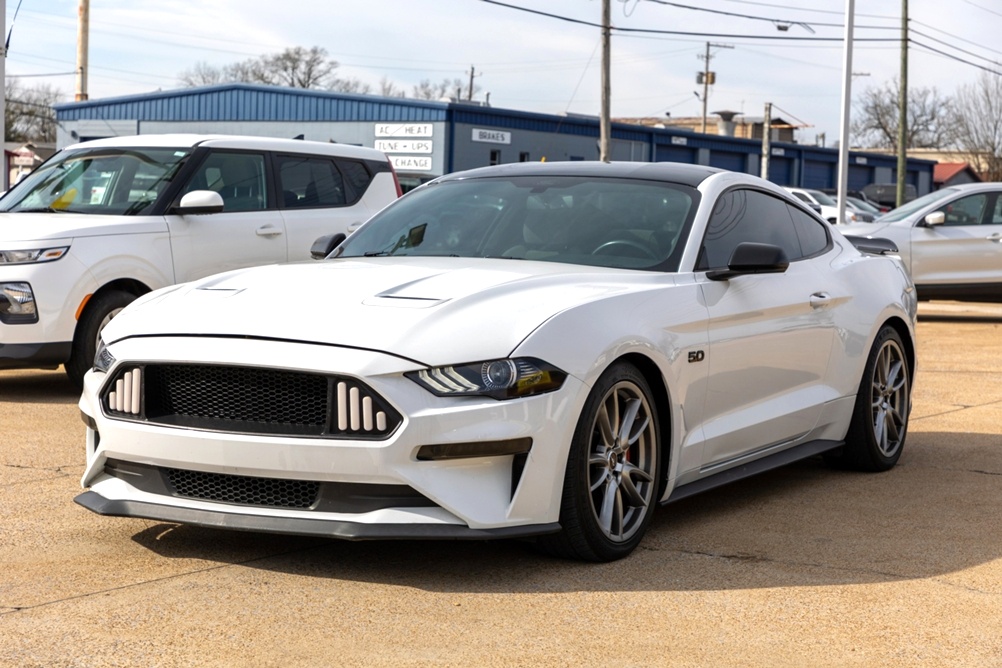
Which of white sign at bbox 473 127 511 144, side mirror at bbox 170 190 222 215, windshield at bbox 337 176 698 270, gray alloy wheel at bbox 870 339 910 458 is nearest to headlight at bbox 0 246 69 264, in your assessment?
side mirror at bbox 170 190 222 215

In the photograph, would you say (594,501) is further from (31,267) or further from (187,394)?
(31,267)

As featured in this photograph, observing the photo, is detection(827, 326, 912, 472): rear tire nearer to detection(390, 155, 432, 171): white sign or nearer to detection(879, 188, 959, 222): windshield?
detection(879, 188, 959, 222): windshield

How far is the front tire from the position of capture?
15.5 ft

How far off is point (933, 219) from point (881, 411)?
10284 mm

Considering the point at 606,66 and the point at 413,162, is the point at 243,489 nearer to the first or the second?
the point at 606,66

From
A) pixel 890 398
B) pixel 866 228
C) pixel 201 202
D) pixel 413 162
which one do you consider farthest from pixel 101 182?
pixel 413 162

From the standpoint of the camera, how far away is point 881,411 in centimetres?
713

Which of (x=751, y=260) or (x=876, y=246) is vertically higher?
(x=876, y=246)

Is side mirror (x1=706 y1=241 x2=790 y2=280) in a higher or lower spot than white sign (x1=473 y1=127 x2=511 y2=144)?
lower

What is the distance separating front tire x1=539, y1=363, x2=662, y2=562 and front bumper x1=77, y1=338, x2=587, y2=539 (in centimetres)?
9

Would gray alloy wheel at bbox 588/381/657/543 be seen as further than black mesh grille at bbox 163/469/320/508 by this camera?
Yes

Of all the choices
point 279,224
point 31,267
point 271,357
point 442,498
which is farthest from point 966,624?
point 279,224

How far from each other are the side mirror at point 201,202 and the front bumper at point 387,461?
15.6 ft

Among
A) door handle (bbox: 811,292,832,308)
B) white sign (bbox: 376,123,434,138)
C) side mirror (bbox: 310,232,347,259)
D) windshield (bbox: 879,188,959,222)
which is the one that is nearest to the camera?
door handle (bbox: 811,292,832,308)
